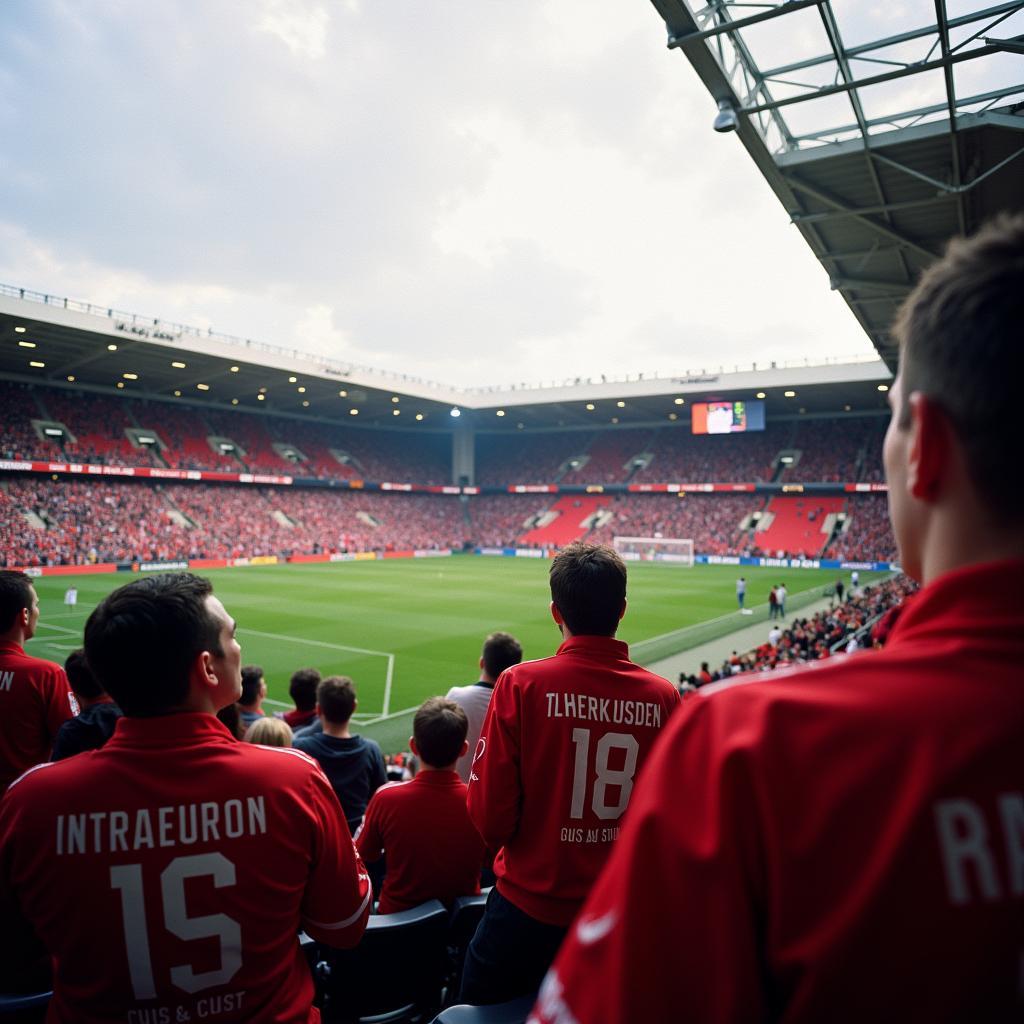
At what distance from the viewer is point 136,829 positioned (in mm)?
1974

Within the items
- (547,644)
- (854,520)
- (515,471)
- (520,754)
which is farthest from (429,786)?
(515,471)

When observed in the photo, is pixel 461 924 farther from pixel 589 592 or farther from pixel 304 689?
pixel 304 689

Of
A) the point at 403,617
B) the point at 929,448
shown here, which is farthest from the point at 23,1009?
the point at 403,617

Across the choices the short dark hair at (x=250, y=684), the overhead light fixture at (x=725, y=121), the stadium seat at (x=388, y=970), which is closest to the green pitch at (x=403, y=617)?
the short dark hair at (x=250, y=684)

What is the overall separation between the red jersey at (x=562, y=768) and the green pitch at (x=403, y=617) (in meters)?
9.19

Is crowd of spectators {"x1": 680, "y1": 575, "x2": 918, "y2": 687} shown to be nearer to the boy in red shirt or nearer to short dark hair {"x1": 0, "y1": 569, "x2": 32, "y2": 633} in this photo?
the boy in red shirt

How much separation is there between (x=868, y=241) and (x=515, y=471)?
53.5m

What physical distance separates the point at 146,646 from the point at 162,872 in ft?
2.23

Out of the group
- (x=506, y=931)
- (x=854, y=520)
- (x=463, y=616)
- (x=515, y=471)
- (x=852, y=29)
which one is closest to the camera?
(x=506, y=931)

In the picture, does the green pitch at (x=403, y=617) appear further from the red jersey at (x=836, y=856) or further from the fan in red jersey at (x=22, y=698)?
the red jersey at (x=836, y=856)

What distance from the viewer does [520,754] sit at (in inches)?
119

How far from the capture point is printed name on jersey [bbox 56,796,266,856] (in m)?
1.96

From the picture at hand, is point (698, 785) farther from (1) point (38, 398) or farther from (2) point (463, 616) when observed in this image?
(1) point (38, 398)

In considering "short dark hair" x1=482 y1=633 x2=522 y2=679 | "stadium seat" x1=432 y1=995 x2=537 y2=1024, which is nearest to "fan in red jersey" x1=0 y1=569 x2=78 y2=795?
"short dark hair" x1=482 y1=633 x2=522 y2=679
